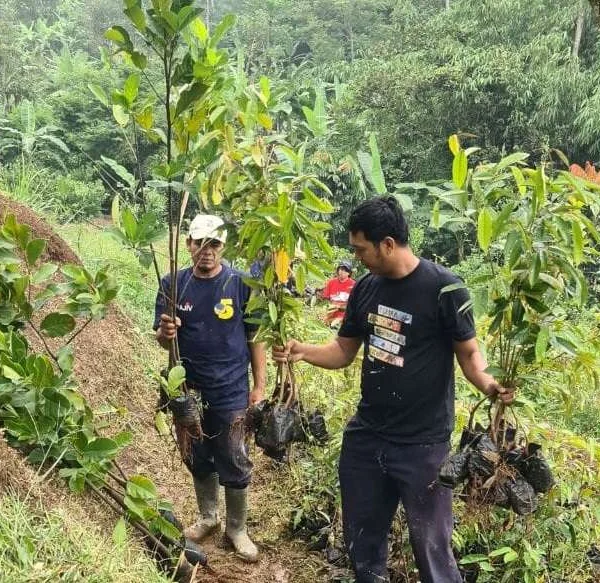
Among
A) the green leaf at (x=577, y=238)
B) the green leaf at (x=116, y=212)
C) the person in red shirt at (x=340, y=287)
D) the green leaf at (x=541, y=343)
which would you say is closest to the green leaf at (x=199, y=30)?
the green leaf at (x=116, y=212)

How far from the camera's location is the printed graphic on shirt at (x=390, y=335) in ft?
7.93

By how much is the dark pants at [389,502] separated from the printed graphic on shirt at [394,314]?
48 centimetres

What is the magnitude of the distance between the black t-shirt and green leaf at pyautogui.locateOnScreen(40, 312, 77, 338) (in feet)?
3.74

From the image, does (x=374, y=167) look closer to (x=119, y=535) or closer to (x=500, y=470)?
(x=500, y=470)

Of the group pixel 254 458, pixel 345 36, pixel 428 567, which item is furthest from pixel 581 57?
pixel 345 36

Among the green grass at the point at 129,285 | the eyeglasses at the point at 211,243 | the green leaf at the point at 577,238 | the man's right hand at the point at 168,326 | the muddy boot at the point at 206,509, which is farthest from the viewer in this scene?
the green grass at the point at 129,285

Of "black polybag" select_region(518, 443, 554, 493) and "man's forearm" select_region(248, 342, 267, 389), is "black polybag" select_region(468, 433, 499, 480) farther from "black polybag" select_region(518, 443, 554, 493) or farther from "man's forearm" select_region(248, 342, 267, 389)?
"man's forearm" select_region(248, 342, 267, 389)

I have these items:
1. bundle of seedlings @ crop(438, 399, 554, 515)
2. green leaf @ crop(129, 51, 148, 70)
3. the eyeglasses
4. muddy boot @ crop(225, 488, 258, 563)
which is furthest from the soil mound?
bundle of seedlings @ crop(438, 399, 554, 515)

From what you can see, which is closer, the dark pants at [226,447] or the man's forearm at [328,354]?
the man's forearm at [328,354]

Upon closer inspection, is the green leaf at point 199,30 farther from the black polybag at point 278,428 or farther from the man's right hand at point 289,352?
the black polybag at point 278,428

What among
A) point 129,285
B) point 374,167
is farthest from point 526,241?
point 129,285

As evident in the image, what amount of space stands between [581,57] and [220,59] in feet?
52.9

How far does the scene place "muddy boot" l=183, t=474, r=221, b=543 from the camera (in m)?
3.36

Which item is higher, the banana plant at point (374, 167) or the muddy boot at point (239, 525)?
the banana plant at point (374, 167)
